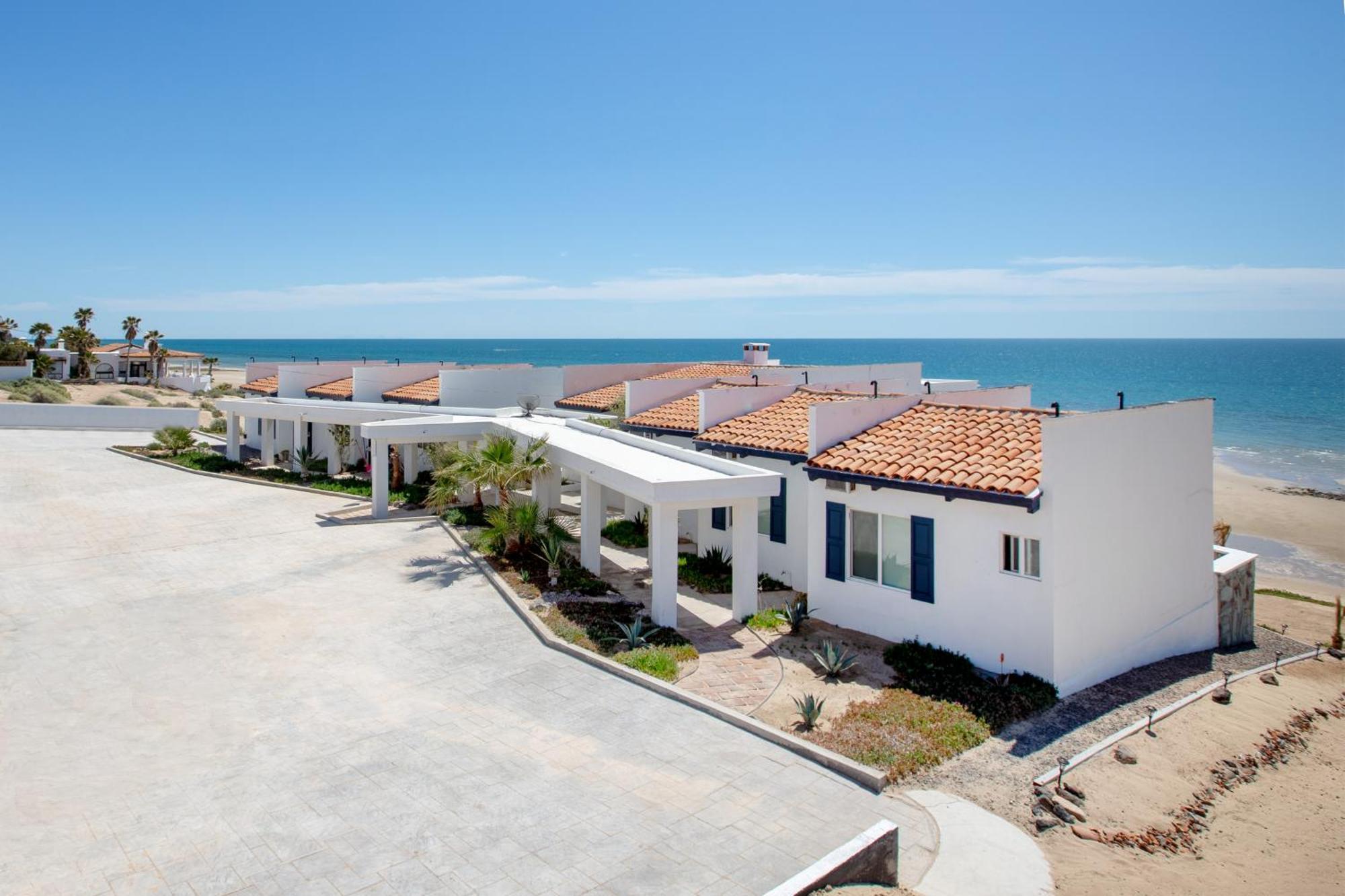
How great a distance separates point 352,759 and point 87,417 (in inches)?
1617

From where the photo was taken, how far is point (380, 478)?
23.1 metres

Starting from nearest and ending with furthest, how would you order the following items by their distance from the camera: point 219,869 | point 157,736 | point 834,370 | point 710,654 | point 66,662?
point 219,869 → point 157,736 → point 66,662 → point 710,654 → point 834,370

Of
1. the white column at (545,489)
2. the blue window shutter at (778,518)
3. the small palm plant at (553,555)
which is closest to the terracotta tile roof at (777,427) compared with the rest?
the blue window shutter at (778,518)

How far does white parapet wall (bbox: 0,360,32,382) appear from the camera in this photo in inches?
2247

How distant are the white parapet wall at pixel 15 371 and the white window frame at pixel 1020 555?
6540cm

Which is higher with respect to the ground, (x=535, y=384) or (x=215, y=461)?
(x=535, y=384)

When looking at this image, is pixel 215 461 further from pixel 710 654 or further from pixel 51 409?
pixel 710 654

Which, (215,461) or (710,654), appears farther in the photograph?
(215,461)

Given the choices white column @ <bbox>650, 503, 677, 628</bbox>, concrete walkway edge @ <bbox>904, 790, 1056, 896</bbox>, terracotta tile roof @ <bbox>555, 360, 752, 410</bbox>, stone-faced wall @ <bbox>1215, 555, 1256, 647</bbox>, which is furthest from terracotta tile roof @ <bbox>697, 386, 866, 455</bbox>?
concrete walkway edge @ <bbox>904, 790, 1056, 896</bbox>

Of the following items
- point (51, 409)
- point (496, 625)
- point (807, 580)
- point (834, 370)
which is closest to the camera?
point (496, 625)

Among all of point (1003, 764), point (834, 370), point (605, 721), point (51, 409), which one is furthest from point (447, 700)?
point (51, 409)

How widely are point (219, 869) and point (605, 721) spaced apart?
4.47m

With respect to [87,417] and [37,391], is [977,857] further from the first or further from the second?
[37,391]

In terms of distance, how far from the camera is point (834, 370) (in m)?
27.1
